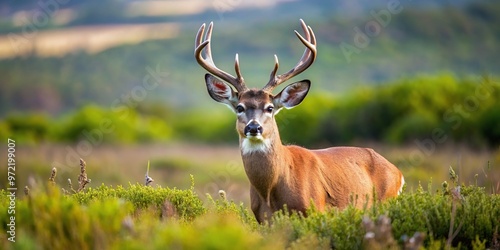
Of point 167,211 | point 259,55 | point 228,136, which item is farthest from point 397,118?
point 259,55

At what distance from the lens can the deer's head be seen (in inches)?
373

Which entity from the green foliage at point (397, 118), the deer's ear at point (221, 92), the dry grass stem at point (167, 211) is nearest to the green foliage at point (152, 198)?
the dry grass stem at point (167, 211)

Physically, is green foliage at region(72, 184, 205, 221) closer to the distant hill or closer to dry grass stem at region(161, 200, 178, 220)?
dry grass stem at region(161, 200, 178, 220)

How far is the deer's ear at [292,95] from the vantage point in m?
10.1

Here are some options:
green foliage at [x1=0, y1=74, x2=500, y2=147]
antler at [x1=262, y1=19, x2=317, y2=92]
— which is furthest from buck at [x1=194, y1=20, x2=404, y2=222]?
green foliage at [x1=0, y1=74, x2=500, y2=147]

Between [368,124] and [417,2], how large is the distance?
368 feet

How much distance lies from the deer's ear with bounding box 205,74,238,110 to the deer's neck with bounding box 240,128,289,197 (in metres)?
0.86

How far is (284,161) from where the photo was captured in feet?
31.5

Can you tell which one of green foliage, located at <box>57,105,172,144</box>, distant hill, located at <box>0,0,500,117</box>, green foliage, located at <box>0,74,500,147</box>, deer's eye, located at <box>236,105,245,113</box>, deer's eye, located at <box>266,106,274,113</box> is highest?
distant hill, located at <box>0,0,500,117</box>

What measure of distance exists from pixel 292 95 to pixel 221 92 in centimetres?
87

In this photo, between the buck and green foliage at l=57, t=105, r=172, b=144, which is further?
green foliage at l=57, t=105, r=172, b=144

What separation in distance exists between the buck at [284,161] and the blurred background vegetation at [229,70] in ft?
4.96

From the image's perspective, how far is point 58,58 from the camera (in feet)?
412

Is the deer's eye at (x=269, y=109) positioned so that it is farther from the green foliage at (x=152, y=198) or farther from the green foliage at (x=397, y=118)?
the green foliage at (x=397, y=118)
